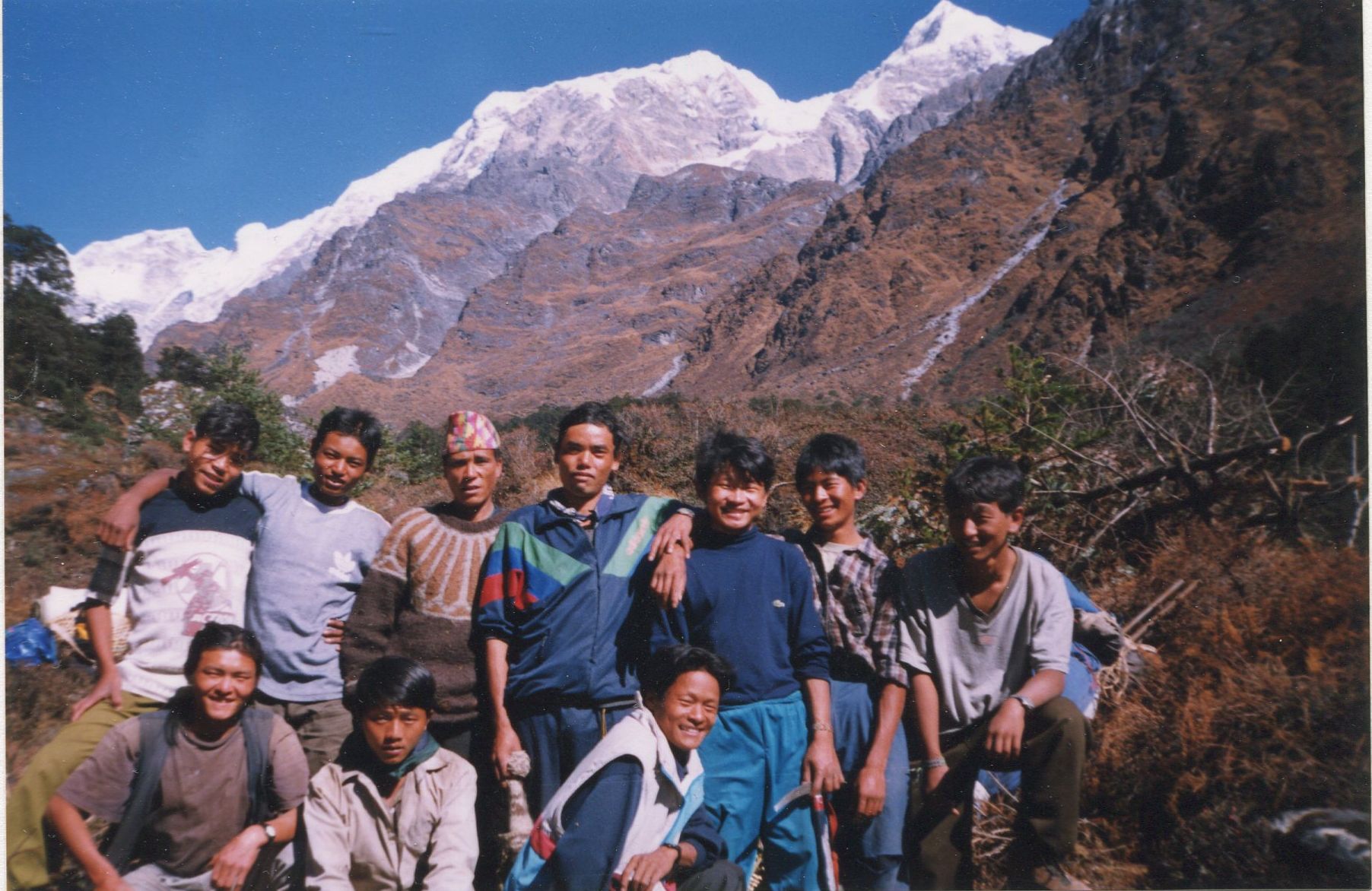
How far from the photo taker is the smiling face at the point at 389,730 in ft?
7.76

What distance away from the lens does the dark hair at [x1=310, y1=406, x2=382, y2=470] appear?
2809 millimetres

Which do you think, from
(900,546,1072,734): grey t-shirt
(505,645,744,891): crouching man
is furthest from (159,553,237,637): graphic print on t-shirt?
(900,546,1072,734): grey t-shirt

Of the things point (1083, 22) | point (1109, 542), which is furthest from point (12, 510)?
point (1083, 22)

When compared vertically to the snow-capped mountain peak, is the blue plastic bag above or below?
below

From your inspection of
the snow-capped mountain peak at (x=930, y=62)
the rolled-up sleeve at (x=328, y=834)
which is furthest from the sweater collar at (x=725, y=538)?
the snow-capped mountain peak at (x=930, y=62)

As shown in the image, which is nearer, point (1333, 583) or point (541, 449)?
point (1333, 583)

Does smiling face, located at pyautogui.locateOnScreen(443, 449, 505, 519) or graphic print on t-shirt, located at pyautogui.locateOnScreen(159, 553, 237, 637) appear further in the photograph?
smiling face, located at pyautogui.locateOnScreen(443, 449, 505, 519)

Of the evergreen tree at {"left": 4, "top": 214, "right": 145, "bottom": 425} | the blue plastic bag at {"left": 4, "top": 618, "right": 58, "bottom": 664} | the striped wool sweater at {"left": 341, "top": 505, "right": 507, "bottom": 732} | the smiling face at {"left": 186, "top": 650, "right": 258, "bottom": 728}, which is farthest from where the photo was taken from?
the evergreen tree at {"left": 4, "top": 214, "right": 145, "bottom": 425}

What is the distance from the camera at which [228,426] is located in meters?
2.75

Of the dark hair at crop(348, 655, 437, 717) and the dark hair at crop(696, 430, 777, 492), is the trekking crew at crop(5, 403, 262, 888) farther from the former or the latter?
the dark hair at crop(696, 430, 777, 492)

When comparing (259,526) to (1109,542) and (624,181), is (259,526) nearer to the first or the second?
(1109,542)

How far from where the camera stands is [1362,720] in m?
3.01

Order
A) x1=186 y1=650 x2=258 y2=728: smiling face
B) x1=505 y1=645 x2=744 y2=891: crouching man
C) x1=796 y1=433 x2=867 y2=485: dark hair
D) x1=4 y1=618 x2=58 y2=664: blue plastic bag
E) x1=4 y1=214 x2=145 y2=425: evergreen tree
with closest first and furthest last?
x1=505 y1=645 x2=744 y2=891: crouching man, x1=186 y1=650 x2=258 y2=728: smiling face, x1=796 y1=433 x2=867 y2=485: dark hair, x1=4 y1=618 x2=58 y2=664: blue plastic bag, x1=4 y1=214 x2=145 y2=425: evergreen tree

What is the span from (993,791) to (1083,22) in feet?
327
